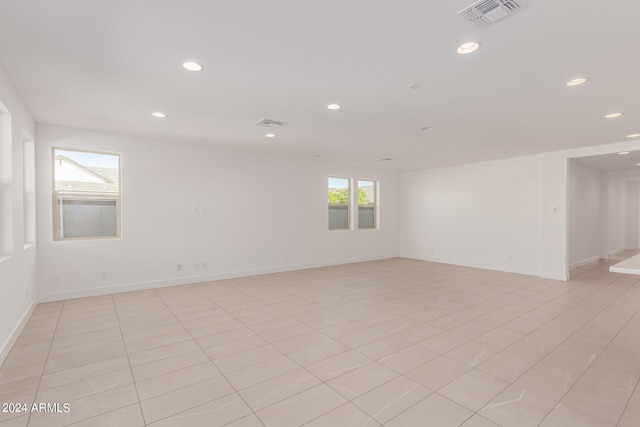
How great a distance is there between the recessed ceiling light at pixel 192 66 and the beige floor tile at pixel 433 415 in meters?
3.20

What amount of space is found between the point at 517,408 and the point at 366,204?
698 cm

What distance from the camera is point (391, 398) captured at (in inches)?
86.7

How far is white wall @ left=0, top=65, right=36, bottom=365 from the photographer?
285 centimetres

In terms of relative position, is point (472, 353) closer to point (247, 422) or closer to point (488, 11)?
point (247, 422)

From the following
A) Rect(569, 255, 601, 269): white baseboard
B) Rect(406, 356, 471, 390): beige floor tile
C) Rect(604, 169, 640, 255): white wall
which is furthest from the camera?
Rect(604, 169, 640, 255): white wall

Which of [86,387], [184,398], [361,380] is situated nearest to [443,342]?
[361,380]

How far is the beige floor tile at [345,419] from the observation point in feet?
6.32

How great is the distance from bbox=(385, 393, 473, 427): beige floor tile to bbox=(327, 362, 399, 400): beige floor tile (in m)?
0.35

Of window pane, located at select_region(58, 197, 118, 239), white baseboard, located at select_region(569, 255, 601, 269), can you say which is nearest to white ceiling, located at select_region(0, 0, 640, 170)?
window pane, located at select_region(58, 197, 118, 239)

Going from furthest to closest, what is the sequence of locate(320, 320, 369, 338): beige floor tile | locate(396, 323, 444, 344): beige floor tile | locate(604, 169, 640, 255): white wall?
1. locate(604, 169, 640, 255): white wall
2. locate(320, 320, 369, 338): beige floor tile
3. locate(396, 323, 444, 344): beige floor tile

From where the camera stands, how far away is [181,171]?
5.72 metres

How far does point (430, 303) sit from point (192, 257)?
439cm

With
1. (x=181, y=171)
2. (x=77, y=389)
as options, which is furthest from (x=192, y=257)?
(x=77, y=389)

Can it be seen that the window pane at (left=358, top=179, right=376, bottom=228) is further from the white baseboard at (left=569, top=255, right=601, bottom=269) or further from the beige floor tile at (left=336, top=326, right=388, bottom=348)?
the beige floor tile at (left=336, top=326, right=388, bottom=348)
